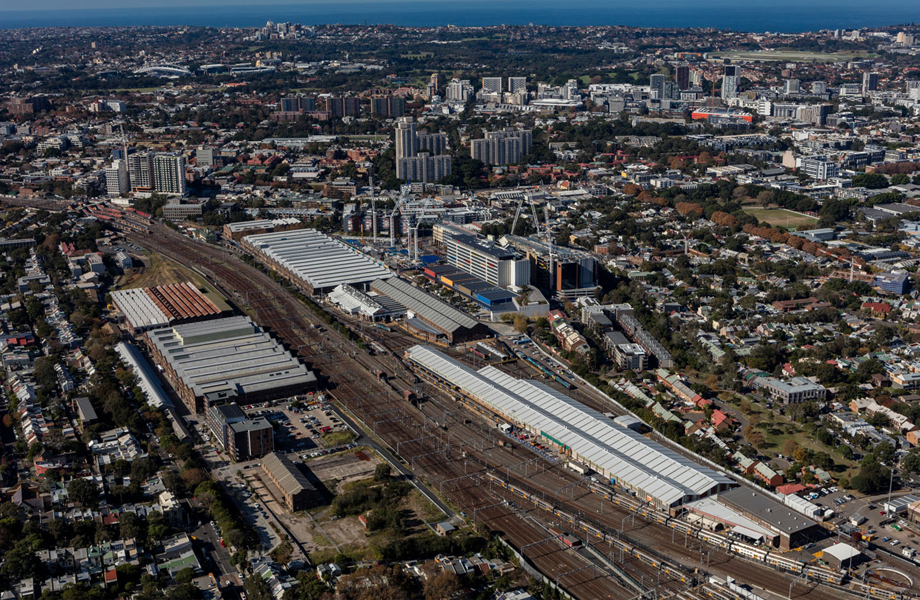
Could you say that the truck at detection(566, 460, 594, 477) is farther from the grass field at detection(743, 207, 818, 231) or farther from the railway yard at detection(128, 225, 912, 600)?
the grass field at detection(743, 207, 818, 231)

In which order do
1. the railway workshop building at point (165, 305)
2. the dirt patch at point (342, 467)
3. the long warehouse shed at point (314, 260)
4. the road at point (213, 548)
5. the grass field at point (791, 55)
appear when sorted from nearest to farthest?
1. the road at point (213, 548)
2. the dirt patch at point (342, 467)
3. the railway workshop building at point (165, 305)
4. the long warehouse shed at point (314, 260)
5. the grass field at point (791, 55)

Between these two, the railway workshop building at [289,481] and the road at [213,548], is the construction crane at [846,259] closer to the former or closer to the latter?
the railway workshop building at [289,481]

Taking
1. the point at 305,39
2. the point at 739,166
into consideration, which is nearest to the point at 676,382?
the point at 739,166

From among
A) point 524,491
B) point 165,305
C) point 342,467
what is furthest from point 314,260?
point 524,491

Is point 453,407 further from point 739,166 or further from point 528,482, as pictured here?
point 739,166

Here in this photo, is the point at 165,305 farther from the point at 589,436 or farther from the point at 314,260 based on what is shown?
the point at 589,436

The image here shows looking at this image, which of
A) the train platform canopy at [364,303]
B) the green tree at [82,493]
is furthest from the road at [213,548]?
the train platform canopy at [364,303]
